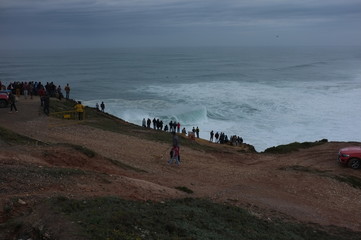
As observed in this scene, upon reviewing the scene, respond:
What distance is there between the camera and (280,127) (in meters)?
37.4

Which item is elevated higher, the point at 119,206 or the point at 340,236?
the point at 119,206

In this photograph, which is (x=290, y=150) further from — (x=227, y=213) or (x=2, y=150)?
(x=2, y=150)

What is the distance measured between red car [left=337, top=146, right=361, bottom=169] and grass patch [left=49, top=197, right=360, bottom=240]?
837 cm

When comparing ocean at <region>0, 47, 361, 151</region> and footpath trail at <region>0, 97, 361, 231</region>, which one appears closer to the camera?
footpath trail at <region>0, 97, 361, 231</region>

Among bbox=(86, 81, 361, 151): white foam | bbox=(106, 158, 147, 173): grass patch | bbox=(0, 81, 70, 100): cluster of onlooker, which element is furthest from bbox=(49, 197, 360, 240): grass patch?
bbox=(86, 81, 361, 151): white foam

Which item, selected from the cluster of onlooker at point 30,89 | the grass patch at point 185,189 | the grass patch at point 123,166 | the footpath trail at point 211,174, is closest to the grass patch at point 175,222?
the footpath trail at point 211,174

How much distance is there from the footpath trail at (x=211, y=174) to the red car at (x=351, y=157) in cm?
43

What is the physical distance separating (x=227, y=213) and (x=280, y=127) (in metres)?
28.6

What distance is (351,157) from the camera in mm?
18594

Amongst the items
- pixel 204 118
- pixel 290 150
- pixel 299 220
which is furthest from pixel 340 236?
pixel 204 118

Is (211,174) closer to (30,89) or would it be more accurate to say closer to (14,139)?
(14,139)

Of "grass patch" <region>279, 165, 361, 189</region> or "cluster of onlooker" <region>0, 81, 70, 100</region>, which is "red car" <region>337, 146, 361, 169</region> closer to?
"grass patch" <region>279, 165, 361, 189</region>

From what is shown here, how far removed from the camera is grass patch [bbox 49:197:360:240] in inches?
278

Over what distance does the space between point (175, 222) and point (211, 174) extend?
7886 mm
